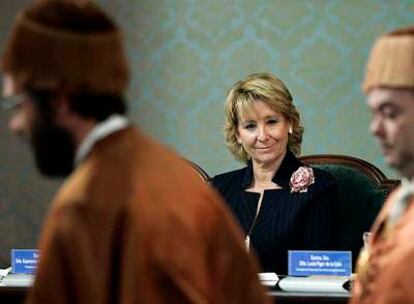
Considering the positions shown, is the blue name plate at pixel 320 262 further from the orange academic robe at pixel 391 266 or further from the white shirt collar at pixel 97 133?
the white shirt collar at pixel 97 133

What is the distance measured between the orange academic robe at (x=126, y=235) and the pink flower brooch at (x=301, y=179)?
2143 mm

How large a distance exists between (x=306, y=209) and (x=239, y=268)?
2.06 m

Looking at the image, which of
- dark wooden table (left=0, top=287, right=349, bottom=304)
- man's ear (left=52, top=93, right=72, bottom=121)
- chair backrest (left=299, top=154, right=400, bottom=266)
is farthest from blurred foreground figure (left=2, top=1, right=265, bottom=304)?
chair backrest (left=299, top=154, right=400, bottom=266)

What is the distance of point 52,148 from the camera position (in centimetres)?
189

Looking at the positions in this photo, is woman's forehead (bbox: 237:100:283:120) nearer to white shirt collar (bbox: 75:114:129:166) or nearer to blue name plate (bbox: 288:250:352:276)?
blue name plate (bbox: 288:250:352:276)

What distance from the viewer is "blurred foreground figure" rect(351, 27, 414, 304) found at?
6.21ft

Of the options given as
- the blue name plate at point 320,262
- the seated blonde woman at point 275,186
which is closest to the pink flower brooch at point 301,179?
the seated blonde woman at point 275,186

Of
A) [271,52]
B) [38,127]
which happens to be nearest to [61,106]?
Answer: [38,127]

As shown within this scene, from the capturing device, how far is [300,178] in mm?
4074

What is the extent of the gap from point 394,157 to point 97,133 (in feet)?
1.81

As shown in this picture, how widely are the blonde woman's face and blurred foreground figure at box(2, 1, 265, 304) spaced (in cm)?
207

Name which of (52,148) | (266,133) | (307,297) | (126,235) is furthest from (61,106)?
(266,133)

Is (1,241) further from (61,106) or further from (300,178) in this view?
(61,106)

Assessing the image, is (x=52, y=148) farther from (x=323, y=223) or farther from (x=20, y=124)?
(x=323, y=223)
